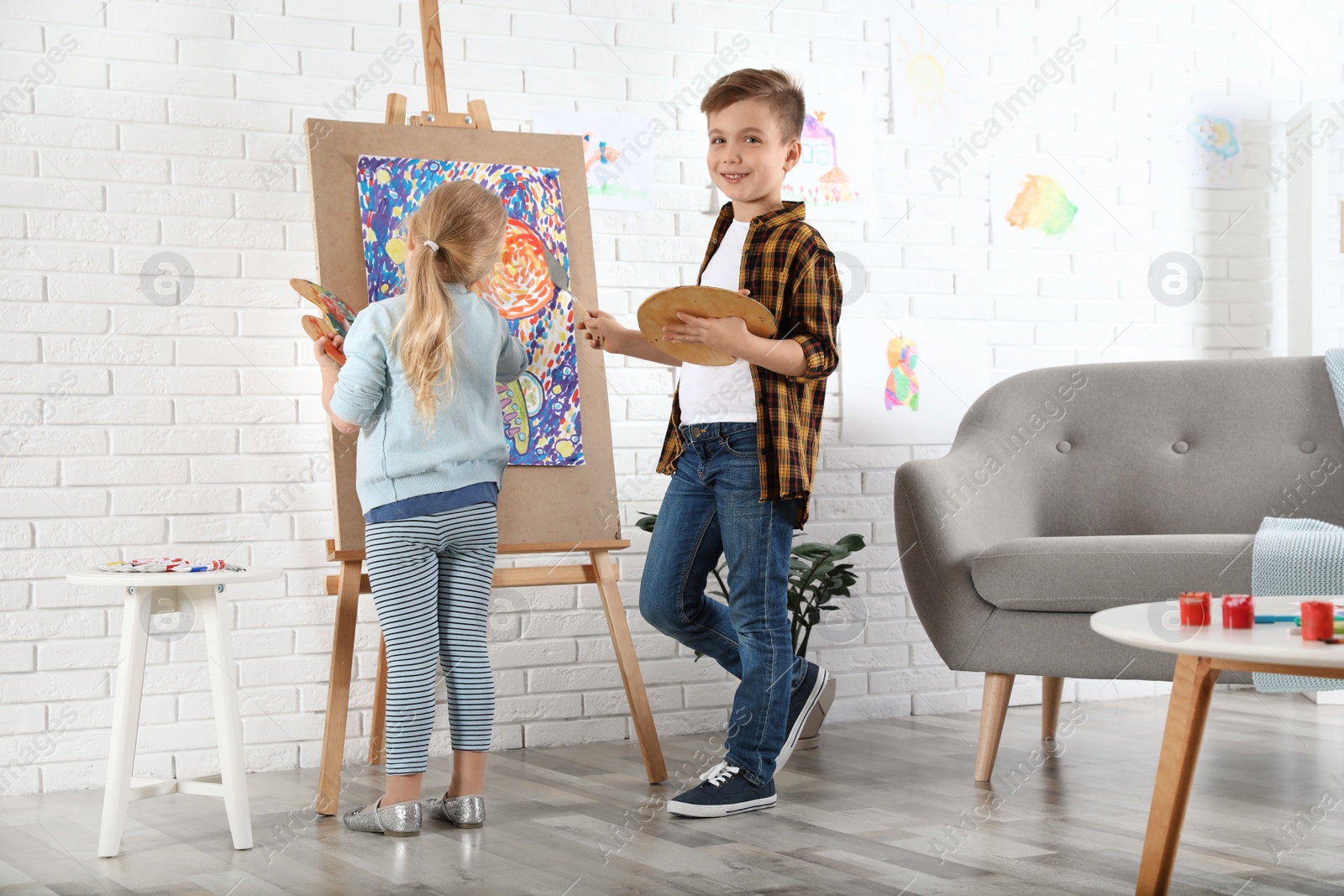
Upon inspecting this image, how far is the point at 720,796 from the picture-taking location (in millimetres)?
2182

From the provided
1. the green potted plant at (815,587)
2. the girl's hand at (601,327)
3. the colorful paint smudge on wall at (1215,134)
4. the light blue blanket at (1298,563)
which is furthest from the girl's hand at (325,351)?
the colorful paint smudge on wall at (1215,134)

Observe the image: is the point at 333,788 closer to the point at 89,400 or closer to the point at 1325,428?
the point at 89,400

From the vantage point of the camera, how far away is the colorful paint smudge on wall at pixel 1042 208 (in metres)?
3.54

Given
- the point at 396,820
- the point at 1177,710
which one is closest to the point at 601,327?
the point at 396,820

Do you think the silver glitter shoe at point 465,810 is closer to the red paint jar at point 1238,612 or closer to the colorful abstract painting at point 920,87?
the red paint jar at point 1238,612

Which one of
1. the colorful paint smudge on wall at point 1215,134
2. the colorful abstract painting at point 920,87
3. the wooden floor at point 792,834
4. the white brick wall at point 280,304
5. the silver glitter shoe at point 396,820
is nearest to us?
the wooden floor at point 792,834

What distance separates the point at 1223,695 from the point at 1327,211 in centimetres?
139

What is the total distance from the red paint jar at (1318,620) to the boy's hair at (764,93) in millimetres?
1169

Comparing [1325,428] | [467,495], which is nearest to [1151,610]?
[467,495]

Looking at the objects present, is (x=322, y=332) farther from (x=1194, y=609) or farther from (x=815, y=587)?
(x=1194, y=609)

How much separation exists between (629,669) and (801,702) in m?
0.37

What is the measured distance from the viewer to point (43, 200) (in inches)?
103

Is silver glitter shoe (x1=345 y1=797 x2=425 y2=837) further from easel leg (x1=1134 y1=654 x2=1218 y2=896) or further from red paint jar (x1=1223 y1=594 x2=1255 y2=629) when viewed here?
red paint jar (x1=1223 y1=594 x2=1255 y2=629)

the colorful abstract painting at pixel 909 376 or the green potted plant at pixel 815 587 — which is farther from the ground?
the colorful abstract painting at pixel 909 376
